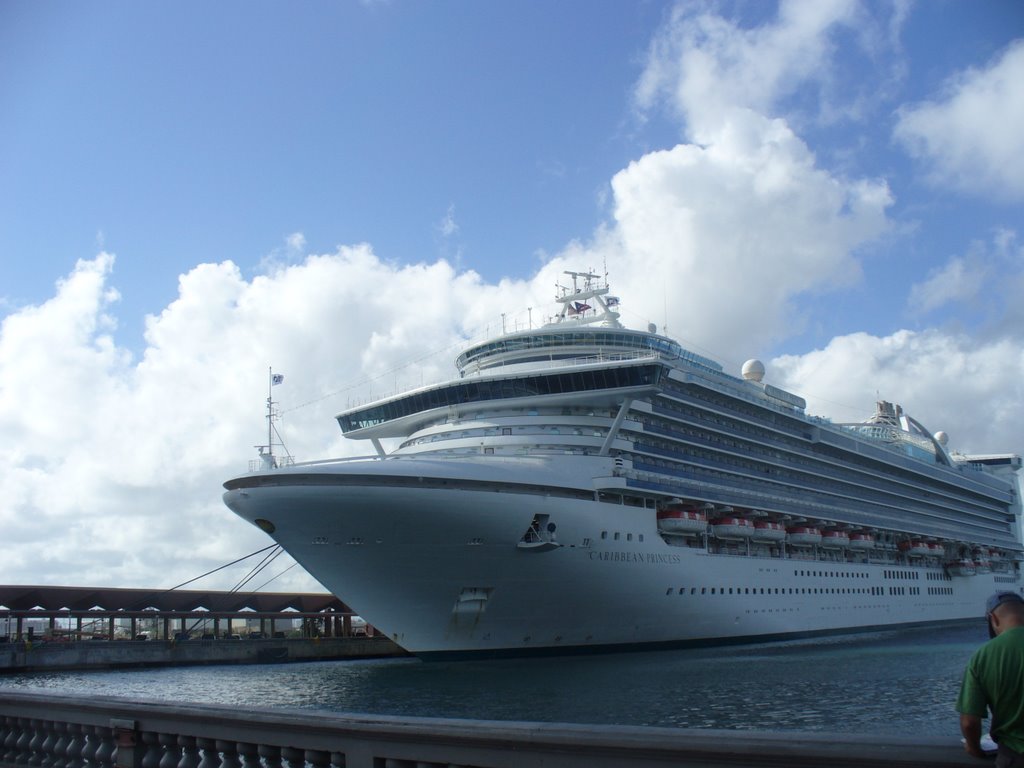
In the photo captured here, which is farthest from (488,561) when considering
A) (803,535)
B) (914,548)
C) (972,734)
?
(914,548)

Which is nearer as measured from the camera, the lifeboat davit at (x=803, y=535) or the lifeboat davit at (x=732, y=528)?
the lifeboat davit at (x=732, y=528)

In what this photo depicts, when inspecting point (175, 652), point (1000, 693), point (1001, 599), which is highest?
point (1001, 599)

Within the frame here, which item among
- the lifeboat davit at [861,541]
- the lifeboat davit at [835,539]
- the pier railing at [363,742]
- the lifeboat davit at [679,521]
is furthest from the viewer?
the lifeboat davit at [861,541]

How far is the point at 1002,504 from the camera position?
82.4 m

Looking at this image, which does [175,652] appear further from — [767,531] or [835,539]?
[835,539]

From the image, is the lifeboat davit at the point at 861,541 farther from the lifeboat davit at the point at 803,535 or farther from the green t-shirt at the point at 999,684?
the green t-shirt at the point at 999,684

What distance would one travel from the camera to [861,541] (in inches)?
2085

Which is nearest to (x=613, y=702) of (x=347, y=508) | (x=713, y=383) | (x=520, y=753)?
(x=347, y=508)

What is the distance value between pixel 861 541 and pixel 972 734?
52.7m

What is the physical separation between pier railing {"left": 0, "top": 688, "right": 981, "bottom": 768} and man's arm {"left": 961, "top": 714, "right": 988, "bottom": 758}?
0.06 meters

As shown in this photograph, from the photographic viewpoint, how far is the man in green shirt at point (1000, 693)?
4.35m

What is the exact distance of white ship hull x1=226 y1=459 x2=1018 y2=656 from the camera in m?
29.2

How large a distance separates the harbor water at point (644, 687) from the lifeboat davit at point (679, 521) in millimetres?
5021

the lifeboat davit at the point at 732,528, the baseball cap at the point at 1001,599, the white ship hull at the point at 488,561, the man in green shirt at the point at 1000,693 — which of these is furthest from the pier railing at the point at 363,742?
the lifeboat davit at the point at 732,528
